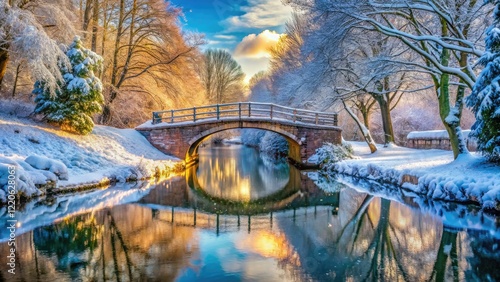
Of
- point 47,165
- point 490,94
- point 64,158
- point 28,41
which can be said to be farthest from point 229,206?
point 28,41

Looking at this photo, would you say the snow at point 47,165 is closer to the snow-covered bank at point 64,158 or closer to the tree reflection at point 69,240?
the snow-covered bank at point 64,158

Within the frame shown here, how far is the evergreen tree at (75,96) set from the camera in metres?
15.9

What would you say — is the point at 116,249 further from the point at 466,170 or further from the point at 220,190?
the point at 466,170

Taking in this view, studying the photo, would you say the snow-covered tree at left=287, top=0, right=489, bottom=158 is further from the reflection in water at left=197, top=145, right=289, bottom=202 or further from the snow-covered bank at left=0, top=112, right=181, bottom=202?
the snow-covered bank at left=0, top=112, right=181, bottom=202

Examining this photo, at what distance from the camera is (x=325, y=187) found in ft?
46.0

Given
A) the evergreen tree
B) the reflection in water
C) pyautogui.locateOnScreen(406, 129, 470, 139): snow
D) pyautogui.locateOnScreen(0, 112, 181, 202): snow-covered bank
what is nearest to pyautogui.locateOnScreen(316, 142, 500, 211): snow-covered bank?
the reflection in water

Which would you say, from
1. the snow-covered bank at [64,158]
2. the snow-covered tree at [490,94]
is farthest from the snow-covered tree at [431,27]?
the snow-covered bank at [64,158]

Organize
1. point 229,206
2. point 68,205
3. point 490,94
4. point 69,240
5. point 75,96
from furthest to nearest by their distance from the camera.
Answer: point 75,96, point 229,206, point 68,205, point 490,94, point 69,240

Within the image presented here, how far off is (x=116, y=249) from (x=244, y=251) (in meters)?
2.14

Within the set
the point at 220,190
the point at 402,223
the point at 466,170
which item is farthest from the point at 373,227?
the point at 220,190

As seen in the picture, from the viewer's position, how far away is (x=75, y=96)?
16.0 meters

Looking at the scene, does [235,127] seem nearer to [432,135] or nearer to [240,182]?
[240,182]

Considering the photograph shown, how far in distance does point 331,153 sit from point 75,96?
12.3 metres

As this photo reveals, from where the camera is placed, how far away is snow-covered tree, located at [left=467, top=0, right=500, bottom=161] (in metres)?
9.70
